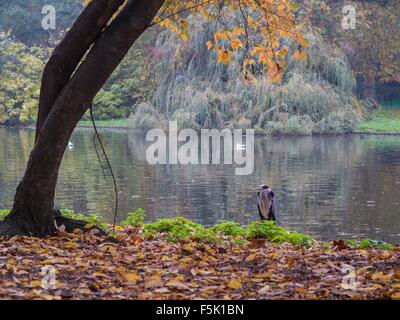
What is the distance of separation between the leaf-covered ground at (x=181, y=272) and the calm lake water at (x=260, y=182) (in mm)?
7589

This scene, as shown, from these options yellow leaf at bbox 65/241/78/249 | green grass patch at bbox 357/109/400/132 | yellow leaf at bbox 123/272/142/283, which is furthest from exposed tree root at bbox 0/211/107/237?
green grass patch at bbox 357/109/400/132

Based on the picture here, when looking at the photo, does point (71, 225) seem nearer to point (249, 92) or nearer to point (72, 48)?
point (72, 48)

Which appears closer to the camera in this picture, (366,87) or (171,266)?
(171,266)

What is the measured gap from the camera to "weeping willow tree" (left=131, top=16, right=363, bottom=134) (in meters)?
33.7

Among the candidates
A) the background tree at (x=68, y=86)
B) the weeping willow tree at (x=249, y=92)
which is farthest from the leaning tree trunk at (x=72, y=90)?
the weeping willow tree at (x=249, y=92)

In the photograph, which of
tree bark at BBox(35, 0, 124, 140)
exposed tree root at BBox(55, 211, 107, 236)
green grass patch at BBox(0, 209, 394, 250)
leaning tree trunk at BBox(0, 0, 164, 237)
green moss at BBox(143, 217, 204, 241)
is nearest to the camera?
leaning tree trunk at BBox(0, 0, 164, 237)

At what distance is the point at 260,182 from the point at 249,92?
12255mm

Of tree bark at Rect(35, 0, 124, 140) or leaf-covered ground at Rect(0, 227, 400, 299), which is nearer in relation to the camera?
leaf-covered ground at Rect(0, 227, 400, 299)

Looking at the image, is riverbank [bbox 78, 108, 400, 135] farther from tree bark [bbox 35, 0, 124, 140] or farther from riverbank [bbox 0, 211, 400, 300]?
riverbank [bbox 0, 211, 400, 300]

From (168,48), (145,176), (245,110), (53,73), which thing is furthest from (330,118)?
(53,73)

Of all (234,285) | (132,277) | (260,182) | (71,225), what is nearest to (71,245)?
(71,225)

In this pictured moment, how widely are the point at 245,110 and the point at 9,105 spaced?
1801 cm
